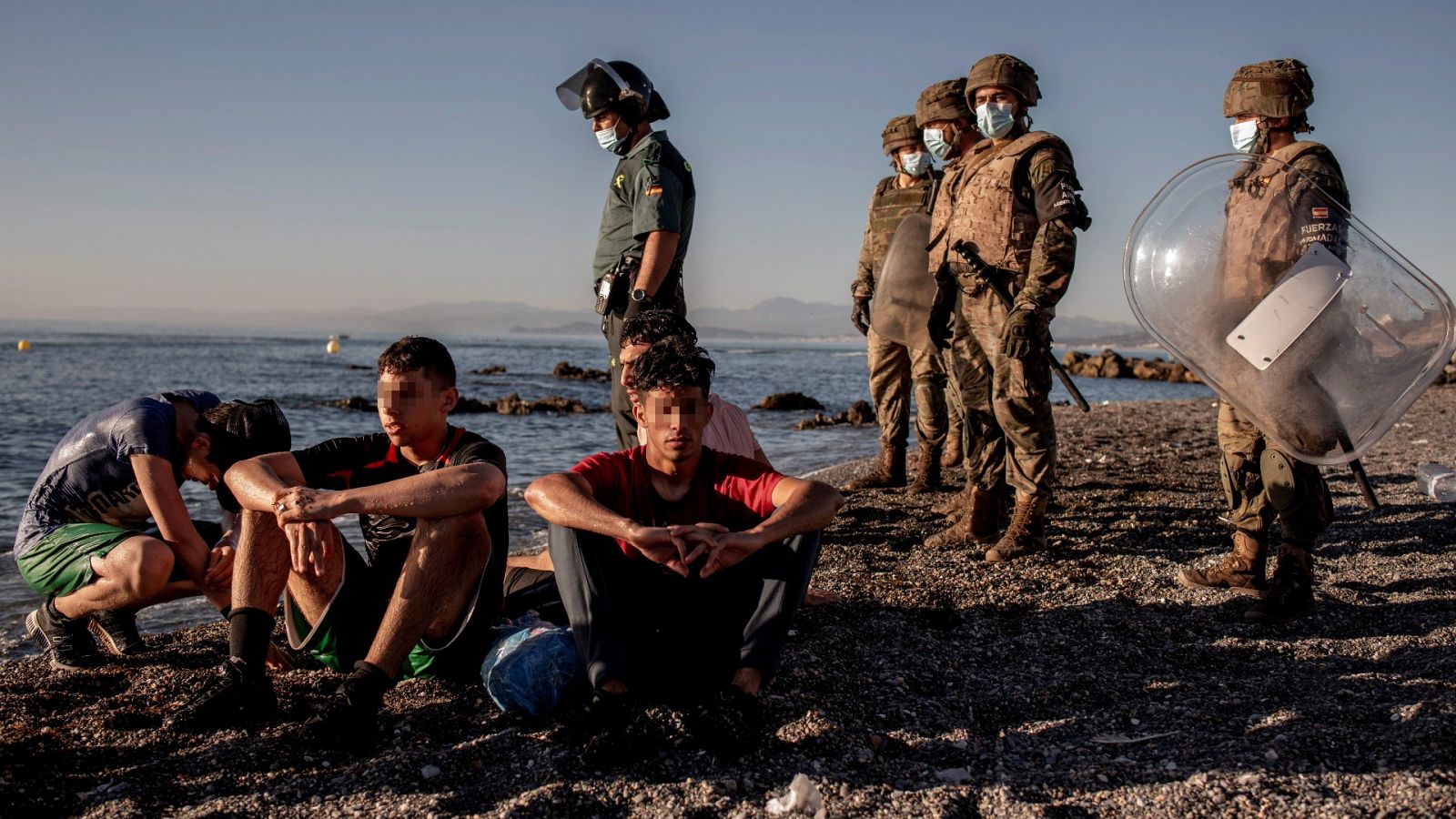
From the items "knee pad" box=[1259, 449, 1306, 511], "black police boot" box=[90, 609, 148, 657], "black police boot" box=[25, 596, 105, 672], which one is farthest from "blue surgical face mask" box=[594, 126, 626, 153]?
"knee pad" box=[1259, 449, 1306, 511]

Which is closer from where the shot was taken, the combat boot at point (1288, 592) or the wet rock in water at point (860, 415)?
the combat boot at point (1288, 592)

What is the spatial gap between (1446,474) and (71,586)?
26.4 ft

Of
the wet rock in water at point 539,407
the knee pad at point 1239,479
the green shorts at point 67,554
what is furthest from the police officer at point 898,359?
the wet rock in water at point 539,407

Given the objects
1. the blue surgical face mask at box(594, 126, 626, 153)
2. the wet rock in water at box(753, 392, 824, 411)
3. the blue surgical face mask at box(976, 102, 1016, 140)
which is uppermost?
the blue surgical face mask at box(976, 102, 1016, 140)

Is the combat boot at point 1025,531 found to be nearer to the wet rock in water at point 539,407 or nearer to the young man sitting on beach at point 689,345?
the young man sitting on beach at point 689,345

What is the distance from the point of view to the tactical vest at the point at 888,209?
7219mm

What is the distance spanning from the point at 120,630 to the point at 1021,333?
4082mm

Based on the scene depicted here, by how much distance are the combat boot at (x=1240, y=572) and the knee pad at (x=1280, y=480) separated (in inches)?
12.8

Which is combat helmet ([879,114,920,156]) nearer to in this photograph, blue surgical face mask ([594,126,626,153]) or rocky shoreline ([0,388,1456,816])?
blue surgical face mask ([594,126,626,153])

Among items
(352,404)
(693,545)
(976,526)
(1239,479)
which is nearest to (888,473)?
(976,526)

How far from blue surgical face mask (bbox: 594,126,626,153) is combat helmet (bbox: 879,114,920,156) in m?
3.00

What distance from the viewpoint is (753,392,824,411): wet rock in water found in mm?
→ 18609

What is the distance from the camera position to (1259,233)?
3703mm

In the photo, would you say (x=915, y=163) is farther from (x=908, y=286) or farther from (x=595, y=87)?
(x=595, y=87)
